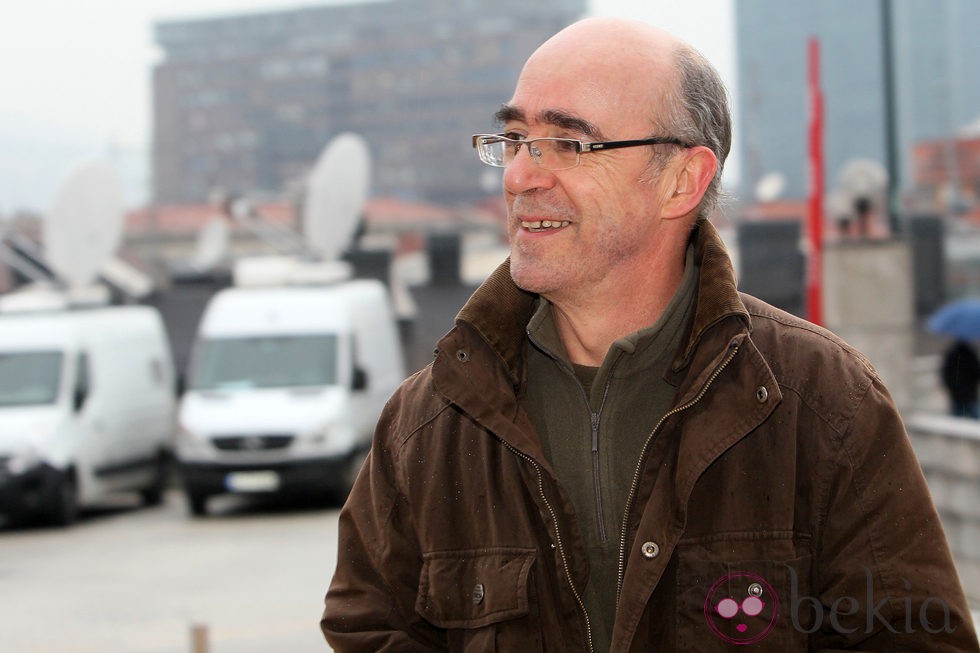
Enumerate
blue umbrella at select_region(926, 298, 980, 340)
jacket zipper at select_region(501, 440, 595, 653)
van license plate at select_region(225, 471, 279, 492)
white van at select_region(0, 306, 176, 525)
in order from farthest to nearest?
1. van license plate at select_region(225, 471, 279, 492)
2. white van at select_region(0, 306, 176, 525)
3. blue umbrella at select_region(926, 298, 980, 340)
4. jacket zipper at select_region(501, 440, 595, 653)

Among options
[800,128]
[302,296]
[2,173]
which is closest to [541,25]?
[800,128]

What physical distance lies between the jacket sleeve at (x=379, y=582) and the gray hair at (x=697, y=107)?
2.57 feet

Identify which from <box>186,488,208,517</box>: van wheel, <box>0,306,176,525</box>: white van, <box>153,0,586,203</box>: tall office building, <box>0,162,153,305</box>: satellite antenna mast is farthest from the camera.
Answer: <box>153,0,586,203</box>: tall office building

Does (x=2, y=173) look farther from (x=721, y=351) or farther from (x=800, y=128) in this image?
(x=721, y=351)

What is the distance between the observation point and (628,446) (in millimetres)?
2471

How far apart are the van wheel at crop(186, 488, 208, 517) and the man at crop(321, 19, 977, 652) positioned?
528 inches

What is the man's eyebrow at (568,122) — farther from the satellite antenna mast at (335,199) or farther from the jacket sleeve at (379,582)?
the satellite antenna mast at (335,199)

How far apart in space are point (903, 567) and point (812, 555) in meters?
0.14

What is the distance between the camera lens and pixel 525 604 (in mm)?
2363

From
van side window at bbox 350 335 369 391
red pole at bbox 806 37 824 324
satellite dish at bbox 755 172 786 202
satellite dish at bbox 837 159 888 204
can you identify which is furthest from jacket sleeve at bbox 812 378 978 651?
satellite dish at bbox 755 172 786 202

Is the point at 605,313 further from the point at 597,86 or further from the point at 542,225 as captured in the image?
the point at 597,86

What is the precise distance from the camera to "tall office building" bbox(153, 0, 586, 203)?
132 meters

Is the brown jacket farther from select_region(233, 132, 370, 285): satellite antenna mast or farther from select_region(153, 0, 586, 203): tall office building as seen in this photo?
select_region(153, 0, 586, 203): tall office building

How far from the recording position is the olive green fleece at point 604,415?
7.96 feet
